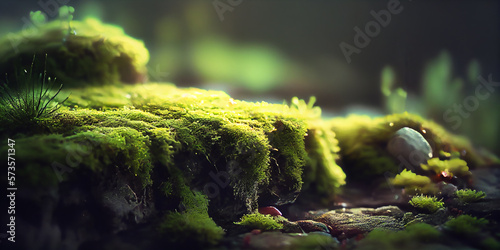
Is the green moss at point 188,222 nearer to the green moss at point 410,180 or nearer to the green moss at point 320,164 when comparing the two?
the green moss at point 320,164

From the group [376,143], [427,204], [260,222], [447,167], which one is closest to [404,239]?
[260,222]

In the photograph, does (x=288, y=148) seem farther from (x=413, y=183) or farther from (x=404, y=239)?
(x=413, y=183)

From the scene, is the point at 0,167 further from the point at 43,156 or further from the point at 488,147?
the point at 488,147

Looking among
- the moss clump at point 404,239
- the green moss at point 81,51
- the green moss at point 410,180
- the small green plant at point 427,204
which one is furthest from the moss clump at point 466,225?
the green moss at point 81,51

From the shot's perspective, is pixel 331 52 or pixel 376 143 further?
pixel 331 52

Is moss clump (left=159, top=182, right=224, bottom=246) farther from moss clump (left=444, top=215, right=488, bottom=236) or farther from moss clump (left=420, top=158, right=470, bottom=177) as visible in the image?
moss clump (left=420, top=158, right=470, bottom=177)

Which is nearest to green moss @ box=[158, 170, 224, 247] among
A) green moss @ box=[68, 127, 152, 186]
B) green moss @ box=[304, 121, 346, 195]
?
green moss @ box=[68, 127, 152, 186]

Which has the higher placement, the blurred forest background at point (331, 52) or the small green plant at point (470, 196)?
the blurred forest background at point (331, 52)
